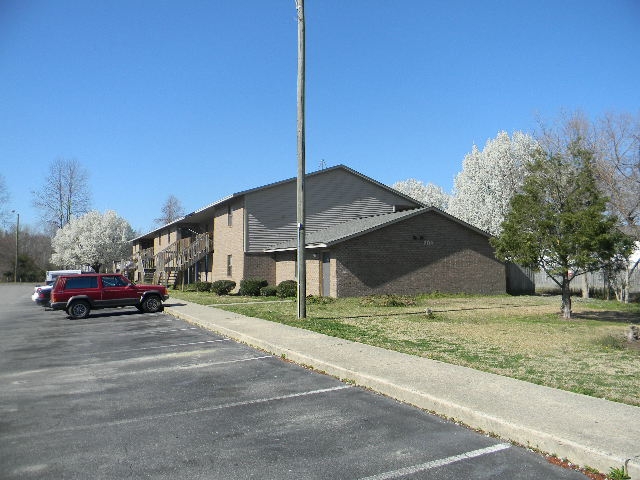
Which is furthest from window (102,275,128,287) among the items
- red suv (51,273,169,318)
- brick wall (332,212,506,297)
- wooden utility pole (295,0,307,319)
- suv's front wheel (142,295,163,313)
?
brick wall (332,212,506,297)

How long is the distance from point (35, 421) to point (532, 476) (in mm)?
5453

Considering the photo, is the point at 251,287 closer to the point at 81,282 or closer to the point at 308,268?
the point at 308,268

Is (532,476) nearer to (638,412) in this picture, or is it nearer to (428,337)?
(638,412)

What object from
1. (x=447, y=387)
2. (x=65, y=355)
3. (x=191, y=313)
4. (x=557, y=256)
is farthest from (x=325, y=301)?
(x=447, y=387)

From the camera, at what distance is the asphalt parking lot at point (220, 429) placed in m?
4.81

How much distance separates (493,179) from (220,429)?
5079 centimetres

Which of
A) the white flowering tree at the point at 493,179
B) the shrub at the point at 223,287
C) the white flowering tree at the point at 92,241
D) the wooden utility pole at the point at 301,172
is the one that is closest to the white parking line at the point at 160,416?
the wooden utility pole at the point at 301,172

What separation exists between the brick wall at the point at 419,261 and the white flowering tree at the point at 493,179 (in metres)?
22.7

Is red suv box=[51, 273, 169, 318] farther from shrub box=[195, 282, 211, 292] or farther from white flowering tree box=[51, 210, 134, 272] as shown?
white flowering tree box=[51, 210, 134, 272]

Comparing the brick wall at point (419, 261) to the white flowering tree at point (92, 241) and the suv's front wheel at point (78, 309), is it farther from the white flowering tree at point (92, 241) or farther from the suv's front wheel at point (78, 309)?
the white flowering tree at point (92, 241)

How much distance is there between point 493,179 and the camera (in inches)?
2079

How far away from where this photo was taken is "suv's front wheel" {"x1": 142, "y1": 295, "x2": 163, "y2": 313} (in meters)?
21.6

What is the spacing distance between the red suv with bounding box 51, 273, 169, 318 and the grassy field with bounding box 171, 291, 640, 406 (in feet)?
10.8

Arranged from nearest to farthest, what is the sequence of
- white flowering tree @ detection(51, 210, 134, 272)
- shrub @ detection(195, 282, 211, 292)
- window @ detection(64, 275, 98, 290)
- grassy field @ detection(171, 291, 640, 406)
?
grassy field @ detection(171, 291, 640, 406), window @ detection(64, 275, 98, 290), shrub @ detection(195, 282, 211, 292), white flowering tree @ detection(51, 210, 134, 272)
